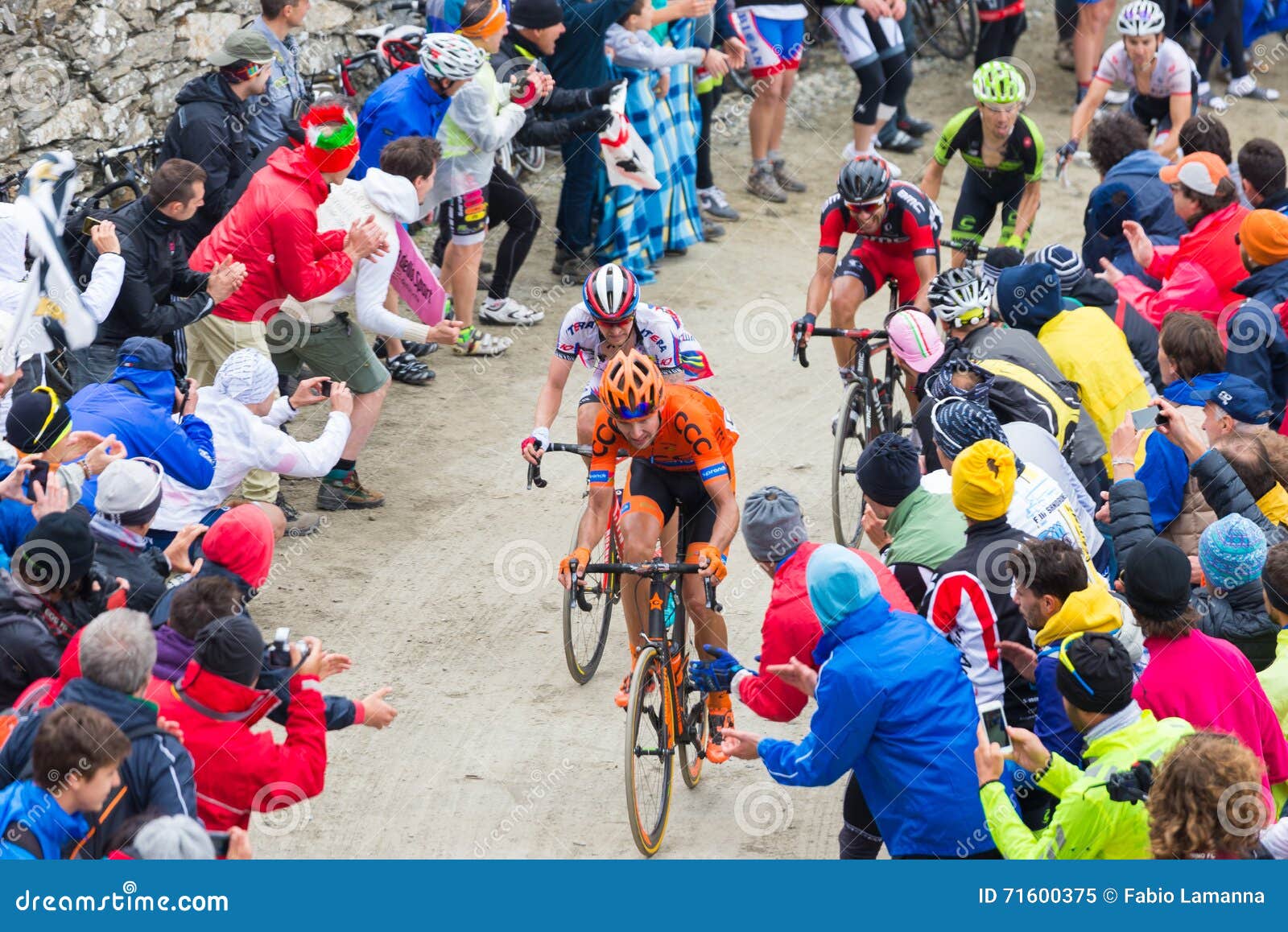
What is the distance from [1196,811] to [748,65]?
372 inches

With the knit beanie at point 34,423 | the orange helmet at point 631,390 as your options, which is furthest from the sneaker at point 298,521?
the orange helmet at point 631,390

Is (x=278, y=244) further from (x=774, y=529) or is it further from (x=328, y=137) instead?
(x=774, y=529)

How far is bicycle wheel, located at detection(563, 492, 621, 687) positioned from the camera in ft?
21.5

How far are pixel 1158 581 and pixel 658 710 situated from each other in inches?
83.1

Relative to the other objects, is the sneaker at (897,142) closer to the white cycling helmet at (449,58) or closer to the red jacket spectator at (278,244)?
the white cycling helmet at (449,58)

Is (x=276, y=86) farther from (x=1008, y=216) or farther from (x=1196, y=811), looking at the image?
(x=1196, y=811)

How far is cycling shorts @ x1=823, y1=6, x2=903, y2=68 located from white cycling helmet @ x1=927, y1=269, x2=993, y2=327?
19.3 feet

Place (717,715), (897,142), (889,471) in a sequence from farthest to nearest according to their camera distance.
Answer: (897,142)
(717,715)
(889,471)

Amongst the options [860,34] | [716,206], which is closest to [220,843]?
[716,206]

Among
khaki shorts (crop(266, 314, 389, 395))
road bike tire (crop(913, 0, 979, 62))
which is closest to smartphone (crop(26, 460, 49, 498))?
khaki shorts (crop(266, 314, 389, 395))

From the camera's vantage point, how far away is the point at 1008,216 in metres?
9.25

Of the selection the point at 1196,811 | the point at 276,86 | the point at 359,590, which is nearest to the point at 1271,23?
the point at 276,86

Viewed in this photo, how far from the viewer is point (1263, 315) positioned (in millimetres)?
6953

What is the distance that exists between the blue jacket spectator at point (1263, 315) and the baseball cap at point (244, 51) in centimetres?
533
